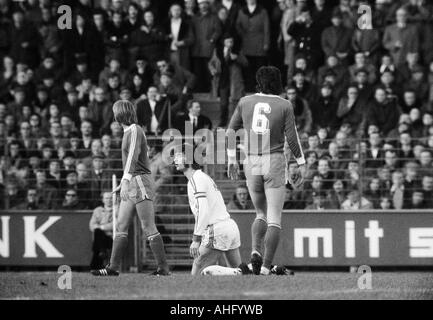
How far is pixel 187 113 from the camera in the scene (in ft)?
68.1

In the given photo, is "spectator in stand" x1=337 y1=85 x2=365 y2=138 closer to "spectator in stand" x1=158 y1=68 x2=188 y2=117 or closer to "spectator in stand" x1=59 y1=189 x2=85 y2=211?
"spectator in stand" x1=158 y1=68 x2=188 y2=117

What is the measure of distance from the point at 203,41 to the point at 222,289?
1085 centimetres

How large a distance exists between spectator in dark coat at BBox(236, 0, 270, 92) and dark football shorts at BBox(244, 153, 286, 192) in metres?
8.64

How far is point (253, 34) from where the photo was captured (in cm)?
2227

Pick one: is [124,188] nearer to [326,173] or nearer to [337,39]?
[326,173]

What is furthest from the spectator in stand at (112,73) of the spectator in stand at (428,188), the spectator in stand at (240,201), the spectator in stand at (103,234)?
the spectator in stand at (428,188)

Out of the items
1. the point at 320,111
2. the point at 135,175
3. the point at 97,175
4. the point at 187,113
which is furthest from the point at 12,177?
the point at 135,175

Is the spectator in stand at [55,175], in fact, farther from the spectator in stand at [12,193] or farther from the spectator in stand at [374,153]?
the spectator in stand at [374,153]

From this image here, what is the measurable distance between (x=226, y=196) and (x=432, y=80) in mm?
4371

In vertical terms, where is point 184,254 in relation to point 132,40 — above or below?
below

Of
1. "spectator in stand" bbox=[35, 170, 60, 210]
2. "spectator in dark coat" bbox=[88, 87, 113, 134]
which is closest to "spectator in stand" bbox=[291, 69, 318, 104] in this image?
"spectator in dark coat" bbox=[88, 87, 113, 134]

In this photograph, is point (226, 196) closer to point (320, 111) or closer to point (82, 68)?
point (320, 111)

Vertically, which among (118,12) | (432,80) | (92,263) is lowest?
(92,263)

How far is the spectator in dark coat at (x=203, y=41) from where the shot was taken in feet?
73.2
